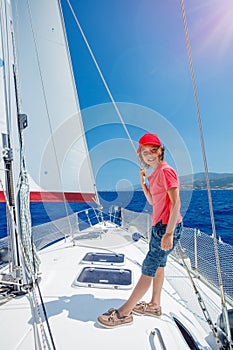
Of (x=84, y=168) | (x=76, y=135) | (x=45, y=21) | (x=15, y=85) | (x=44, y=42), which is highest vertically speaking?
(x=45, y=21)

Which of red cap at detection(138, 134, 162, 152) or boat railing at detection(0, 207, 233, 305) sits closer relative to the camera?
red cap at detection(138, 134, 162, 152)

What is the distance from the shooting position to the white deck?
3.42 ft

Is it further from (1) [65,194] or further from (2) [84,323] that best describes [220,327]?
(1) [65,194]

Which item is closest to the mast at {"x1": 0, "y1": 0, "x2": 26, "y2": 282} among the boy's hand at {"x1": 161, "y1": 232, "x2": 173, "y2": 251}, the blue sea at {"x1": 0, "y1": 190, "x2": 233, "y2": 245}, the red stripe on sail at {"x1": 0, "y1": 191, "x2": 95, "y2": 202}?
the boy's hand at {"x1": 161, "y1": 232, "x2": 173, "y2": 251}

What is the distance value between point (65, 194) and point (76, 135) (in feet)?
4.73

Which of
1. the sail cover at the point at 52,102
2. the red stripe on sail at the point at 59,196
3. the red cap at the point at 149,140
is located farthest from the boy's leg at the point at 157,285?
the sail cover at the point at 52,102

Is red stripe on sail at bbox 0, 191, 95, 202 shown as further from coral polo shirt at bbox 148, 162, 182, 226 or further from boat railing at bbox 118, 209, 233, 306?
coral polo shirt at bbox 148, 162, 182, 226

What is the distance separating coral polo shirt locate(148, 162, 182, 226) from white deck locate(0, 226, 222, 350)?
2.02ft

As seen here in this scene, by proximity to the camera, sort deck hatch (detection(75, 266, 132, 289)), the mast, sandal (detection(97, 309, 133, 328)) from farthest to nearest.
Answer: deck hatch (detection(75, 266, 132, 289)), the mast, sandal (detection(97, 309, 133, 328))

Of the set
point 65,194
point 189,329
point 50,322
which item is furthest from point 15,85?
point 65,194

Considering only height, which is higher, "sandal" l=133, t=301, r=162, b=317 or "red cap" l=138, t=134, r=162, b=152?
"red cap" l=138, t=134, r=162, b=152

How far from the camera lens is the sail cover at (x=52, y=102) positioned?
4.13 metres

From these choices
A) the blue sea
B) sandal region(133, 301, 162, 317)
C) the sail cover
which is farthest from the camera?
the blue sea

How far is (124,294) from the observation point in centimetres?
151
